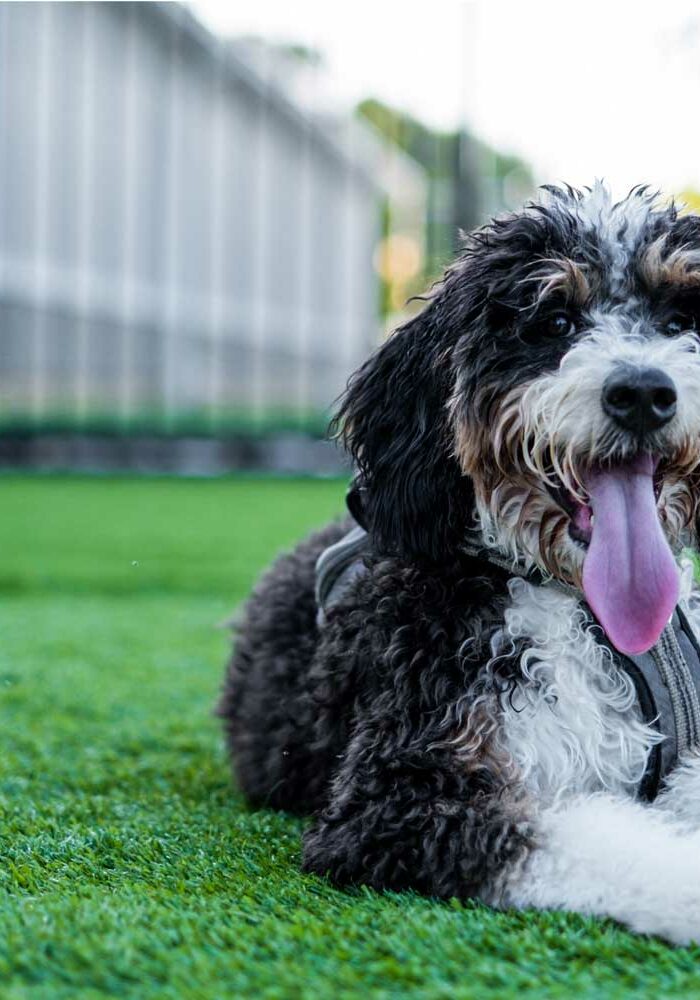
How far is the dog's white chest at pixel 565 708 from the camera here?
2791mm

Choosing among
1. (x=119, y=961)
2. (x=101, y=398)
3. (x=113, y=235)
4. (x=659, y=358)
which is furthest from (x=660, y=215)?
(x=113, y=235)

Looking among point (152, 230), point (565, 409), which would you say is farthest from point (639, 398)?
point (152, 230)

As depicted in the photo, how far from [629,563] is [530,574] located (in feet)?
0.80

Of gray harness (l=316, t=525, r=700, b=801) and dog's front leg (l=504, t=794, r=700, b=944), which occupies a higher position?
gray harness (l=316, t=525, r=700, b=801)

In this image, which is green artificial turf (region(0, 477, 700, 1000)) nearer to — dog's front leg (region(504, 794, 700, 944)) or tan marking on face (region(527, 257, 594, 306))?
dog's front leg (region(504, 794, 700, 944))

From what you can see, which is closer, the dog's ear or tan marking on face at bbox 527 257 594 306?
tan marking on face at bbox 527 257 594 306

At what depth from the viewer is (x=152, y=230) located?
2659 cm

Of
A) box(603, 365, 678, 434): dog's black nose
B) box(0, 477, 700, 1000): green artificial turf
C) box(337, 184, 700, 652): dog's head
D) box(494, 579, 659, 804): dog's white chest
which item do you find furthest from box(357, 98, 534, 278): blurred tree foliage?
box(0, 477, 700, 1000): green artificial turf

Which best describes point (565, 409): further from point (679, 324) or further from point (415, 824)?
point (415, 824)

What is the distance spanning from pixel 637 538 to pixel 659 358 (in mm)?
385

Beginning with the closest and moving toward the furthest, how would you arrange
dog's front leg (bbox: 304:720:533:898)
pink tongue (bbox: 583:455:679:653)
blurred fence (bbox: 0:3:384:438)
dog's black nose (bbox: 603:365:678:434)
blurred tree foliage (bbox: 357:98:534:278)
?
dog's front leg (bbox: 304:720:533:898) < dog's black nose (bbox: 603:365:678:434) < pink tongue (bbox: 583:455:679:653) < blurred tree foliage (bbox: 357:98:534:278) < blurred fence (bbox: 0:3:384:438)

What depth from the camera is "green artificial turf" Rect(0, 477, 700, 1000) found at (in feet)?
6.91

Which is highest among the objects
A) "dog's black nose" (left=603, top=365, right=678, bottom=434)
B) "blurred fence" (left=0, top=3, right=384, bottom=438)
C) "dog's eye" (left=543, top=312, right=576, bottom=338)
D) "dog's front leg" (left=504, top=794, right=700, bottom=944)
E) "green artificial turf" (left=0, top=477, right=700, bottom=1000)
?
"blurred fence" (left=0, top=3, right=384, bottom=438)

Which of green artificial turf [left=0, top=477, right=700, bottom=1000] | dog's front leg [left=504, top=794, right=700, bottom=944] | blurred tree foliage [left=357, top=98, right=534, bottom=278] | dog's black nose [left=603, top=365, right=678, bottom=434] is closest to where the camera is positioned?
green artificial turf [left=0, top=477, right=700, bottom=1000]
